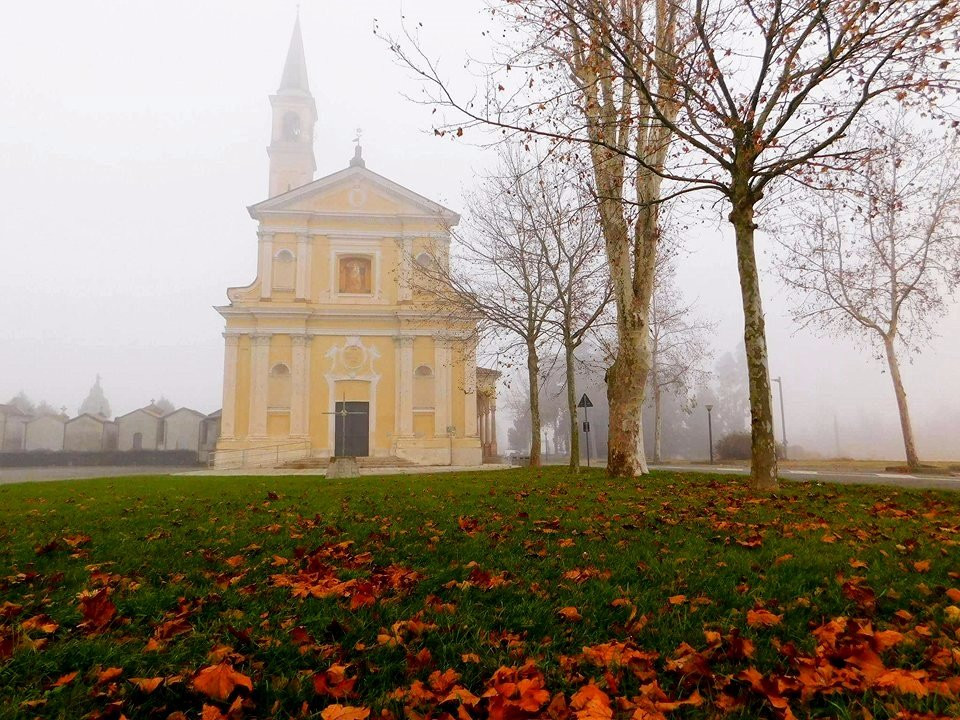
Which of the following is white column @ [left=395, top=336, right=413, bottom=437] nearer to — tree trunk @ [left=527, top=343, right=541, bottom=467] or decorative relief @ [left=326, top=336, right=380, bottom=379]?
decorative relief @ [left=326, top=336, right=380, bottom=379]

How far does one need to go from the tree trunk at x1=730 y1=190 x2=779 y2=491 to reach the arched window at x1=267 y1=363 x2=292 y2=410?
26.1 meters

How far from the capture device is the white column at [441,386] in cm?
3114

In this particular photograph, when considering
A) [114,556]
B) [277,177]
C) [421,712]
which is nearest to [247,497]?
[114,556]

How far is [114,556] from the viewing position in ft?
14.7

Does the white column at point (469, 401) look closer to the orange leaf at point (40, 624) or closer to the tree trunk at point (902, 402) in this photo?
the tree trunk at point (902, 402)

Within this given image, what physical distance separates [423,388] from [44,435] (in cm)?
2989

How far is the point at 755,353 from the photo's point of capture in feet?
26.9

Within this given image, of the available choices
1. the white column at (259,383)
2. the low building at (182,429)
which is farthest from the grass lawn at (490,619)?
the low building at (182,429)

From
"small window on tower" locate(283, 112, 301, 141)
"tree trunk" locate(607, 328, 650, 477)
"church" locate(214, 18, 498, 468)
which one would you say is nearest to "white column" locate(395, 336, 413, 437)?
"church" locate(214, 18, 498, 468)

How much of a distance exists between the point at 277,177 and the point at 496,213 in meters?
36.5

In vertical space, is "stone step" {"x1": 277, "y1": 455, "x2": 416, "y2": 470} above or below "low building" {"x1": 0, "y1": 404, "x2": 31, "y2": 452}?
below

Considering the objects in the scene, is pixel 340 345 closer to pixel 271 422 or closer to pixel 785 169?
pixel 271 422

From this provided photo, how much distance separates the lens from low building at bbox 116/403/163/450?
41312 millimetres

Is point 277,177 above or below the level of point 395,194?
above
